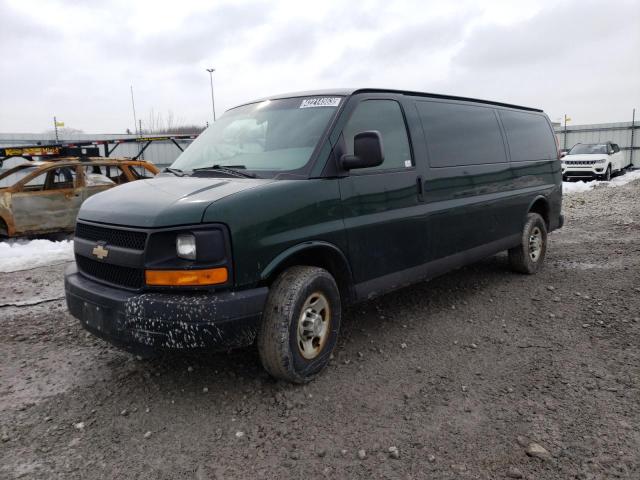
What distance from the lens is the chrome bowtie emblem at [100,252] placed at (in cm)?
320

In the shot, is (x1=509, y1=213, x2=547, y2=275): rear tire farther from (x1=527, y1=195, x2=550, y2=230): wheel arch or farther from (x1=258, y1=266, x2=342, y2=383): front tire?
(x1=258, y1=266, x2=342, y2=383): front tire

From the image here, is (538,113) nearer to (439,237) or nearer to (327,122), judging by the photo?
(439,237)

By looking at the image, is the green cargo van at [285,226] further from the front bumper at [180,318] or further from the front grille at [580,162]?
the front grille at [580,162]

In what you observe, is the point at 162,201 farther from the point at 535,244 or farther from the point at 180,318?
the point at 535,244

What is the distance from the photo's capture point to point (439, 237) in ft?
14.7

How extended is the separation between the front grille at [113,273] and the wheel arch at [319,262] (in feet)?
2.47

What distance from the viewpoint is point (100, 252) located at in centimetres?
323

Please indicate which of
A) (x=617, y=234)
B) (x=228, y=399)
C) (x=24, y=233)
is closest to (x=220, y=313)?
(x=228, y=399)

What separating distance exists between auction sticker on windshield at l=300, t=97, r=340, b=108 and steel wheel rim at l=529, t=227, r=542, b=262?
144 inches

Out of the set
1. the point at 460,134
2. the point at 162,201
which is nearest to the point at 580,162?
the point at 460,134

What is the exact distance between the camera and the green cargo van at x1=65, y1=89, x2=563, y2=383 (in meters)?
2.91

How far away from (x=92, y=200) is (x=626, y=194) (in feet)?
46.5

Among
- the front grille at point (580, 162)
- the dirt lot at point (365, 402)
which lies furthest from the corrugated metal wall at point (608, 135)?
the dirt lot at point (365, 402)

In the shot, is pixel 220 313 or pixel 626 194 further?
pixel 626 194
